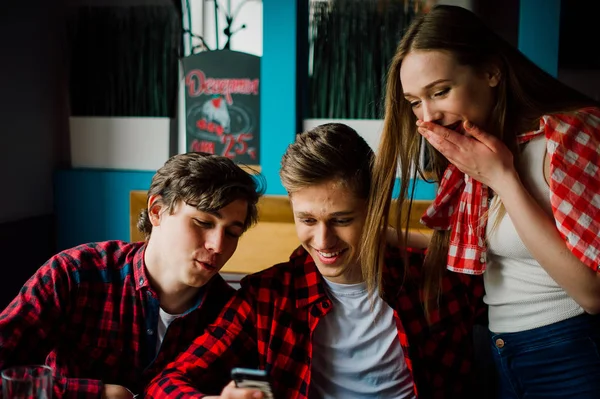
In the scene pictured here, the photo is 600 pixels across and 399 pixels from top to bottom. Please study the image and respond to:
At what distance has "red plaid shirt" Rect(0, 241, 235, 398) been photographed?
1.47 m

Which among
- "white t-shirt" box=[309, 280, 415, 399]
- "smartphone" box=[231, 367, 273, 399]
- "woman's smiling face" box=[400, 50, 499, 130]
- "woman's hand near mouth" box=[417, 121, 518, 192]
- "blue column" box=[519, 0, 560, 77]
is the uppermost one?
"blue column" box=[519, 0, 560, 77]

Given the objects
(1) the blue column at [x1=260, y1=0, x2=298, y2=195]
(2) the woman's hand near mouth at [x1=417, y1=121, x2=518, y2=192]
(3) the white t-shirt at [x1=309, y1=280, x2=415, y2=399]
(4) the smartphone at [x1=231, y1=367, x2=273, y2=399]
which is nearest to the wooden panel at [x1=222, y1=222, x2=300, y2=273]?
(1) the blue column at [x1=260, y1=0, x2=298, y2=195]

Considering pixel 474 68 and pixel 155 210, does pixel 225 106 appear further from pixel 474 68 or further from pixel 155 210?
pixel 474 68

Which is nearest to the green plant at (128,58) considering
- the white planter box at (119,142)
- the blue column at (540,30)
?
the white planter box at (119,142)

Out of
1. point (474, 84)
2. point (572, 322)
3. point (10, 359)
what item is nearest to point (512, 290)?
point (572, 322)

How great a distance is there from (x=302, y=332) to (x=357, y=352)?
13 cm

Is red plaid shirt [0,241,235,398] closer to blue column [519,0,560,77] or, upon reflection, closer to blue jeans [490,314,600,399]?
blue jeans [490,314,600,399]

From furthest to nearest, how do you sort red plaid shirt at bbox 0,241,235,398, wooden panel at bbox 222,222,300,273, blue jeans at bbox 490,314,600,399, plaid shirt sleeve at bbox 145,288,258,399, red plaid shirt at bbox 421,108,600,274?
wooden panel at bbox 222,222,300,273, red plaid shirt at bbox 0,241,235,398, plaid shirt sleeve at bbox 145,288,258,399, blue jeans at bbox 490,314,600,399, red plaid shirt at bbox 421,108,600,274

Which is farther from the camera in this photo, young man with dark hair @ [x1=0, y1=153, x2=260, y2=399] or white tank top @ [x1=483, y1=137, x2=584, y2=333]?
young man with dark hair @ [x1=0, y1=153, x2=260, y2=399]

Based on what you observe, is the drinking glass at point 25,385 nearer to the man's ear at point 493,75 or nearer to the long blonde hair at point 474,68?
the long blonde hair at point 474,68

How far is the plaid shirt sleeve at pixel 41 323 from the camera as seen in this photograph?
1.33 metres

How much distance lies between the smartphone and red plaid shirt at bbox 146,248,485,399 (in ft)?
1.04

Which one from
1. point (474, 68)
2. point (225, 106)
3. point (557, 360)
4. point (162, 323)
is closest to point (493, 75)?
point (474, 68)

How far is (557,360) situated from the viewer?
4.15 feet
